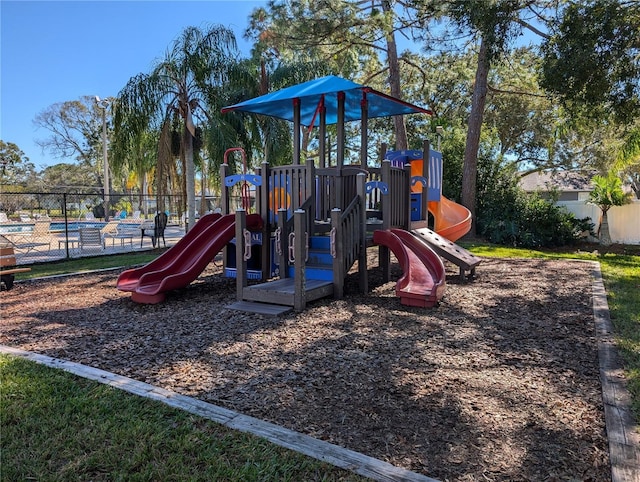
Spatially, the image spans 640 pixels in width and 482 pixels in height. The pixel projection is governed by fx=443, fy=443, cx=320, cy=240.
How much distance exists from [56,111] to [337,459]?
53.0m

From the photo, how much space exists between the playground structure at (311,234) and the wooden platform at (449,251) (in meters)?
0.02

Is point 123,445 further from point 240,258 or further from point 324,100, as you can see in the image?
point 324,100

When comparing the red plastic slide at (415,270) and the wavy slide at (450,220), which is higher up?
the wavy slide at (450,220)

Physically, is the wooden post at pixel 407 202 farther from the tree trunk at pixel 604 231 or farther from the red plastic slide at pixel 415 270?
the tree trunk at pixel 604 231

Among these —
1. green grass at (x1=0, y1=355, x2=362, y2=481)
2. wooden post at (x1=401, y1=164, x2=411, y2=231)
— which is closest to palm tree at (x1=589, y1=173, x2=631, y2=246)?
wooden post at (x1=401, y1=164, x2=411, y2=231)

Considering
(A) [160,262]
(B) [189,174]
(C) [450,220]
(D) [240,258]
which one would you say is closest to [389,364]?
(D) [240,258]

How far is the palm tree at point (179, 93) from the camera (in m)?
11.2

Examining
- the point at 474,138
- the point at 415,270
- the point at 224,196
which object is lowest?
the point at 415,270

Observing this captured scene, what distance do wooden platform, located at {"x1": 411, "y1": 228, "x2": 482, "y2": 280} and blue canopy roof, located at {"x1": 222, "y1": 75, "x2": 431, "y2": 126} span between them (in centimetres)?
225

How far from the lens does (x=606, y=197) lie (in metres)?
14.6

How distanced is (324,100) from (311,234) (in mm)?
2409

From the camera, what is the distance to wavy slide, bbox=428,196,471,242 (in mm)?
9938

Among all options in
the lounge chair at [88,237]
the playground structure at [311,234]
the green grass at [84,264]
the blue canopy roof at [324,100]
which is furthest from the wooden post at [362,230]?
the lounge chair at [88,237]

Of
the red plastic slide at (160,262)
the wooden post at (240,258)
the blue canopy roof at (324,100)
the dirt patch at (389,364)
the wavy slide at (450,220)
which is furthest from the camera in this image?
the wavy slide at (450,220)
